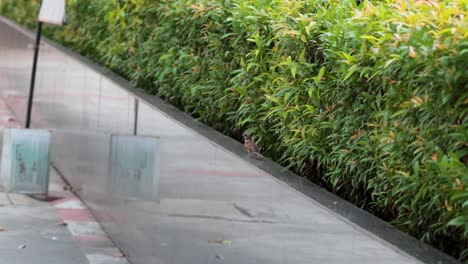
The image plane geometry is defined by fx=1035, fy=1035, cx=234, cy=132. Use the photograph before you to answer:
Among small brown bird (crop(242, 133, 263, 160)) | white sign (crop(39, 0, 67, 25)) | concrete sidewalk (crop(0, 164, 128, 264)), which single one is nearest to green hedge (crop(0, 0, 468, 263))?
small brown bird (crop(242, 133, 263, 160))

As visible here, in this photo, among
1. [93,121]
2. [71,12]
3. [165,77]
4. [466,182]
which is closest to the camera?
[466,182]

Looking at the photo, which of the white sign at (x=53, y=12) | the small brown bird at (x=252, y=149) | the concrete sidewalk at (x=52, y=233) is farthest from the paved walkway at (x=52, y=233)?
the small brown bird at (x=252, y=149)

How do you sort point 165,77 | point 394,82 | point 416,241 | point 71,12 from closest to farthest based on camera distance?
1. point 416,241
2. point 394,82
3. point 165,77
4. point 71,12

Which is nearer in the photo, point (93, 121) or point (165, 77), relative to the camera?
point (165, 77)

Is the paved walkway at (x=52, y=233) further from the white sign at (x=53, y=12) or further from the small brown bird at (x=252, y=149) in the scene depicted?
the small brown bird at (x=252, y=149)

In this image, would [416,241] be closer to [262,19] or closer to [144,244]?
[262,19]

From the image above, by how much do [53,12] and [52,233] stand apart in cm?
247

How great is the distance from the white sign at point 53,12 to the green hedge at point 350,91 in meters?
2.19

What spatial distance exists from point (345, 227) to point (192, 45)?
11.0ft

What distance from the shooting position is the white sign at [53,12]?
31.3ft

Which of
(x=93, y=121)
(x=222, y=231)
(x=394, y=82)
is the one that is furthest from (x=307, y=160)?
(x=93, y=121)

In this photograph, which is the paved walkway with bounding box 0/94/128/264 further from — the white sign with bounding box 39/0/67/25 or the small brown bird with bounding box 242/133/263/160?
the small brown bird with bounding box 242/133/263/160

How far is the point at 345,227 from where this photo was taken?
13.5 ft

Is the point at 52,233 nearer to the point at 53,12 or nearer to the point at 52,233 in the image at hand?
the point at 52,233
